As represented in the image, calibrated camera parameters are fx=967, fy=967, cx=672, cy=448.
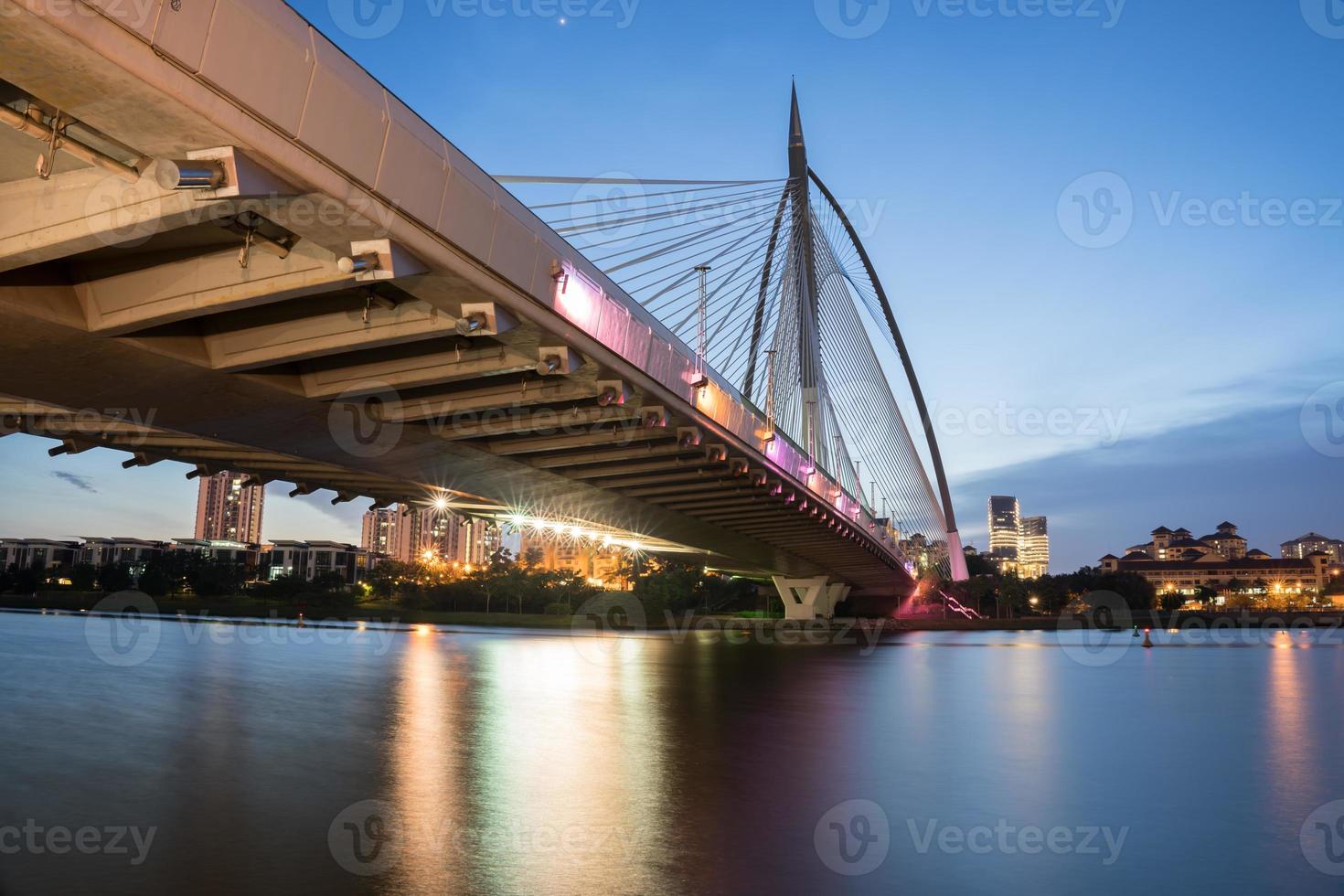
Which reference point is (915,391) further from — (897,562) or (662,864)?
(662,864)

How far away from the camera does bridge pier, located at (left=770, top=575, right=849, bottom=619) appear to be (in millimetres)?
75188

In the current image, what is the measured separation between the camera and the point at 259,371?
1619cm

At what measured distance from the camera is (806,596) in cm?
7588

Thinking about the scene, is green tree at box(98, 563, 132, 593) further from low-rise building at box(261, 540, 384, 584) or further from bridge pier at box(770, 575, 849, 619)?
low-rise building at box(261, 540, 384, 584)

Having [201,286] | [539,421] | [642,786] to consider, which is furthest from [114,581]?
[642,786]

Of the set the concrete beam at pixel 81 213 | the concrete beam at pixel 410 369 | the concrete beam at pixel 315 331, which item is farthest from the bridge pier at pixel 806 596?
the concrete beam at pixel 81 213

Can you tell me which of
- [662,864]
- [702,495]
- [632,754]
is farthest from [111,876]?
[702,495]

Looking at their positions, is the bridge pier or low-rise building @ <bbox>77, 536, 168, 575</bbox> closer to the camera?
the bridge pier

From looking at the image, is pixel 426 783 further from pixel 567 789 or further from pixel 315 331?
pixel 315 331

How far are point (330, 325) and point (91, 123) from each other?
229 inches

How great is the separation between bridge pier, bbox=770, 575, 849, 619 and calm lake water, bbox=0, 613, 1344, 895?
5128 cm

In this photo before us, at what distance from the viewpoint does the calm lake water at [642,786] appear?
7402 mm

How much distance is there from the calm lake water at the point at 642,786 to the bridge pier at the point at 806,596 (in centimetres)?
5128

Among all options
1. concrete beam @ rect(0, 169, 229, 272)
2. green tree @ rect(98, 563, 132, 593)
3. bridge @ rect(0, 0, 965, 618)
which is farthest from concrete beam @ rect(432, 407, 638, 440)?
green tree @ rect(98, 563, 132, 593)
